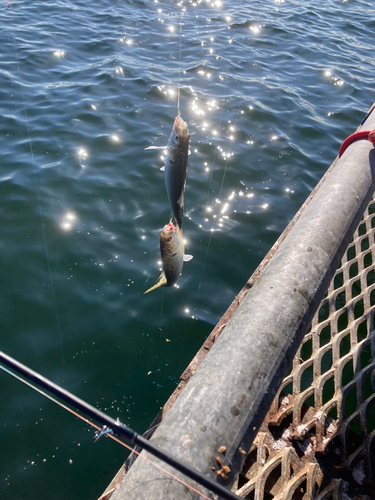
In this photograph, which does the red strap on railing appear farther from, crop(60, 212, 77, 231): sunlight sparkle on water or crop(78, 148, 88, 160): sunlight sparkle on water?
crop(78, 148, 88, 160): sunlight sparkle on water

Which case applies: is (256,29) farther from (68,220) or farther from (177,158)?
(177,158)

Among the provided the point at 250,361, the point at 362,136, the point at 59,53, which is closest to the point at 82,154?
the point at 362,136

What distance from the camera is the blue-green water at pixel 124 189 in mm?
3689

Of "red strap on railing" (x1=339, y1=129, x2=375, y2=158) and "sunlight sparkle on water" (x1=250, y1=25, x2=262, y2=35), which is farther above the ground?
"sunlight sparkle on water" (x1=250, y1=25, x2=262, y2=35)

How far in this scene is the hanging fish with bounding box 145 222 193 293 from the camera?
108 inches

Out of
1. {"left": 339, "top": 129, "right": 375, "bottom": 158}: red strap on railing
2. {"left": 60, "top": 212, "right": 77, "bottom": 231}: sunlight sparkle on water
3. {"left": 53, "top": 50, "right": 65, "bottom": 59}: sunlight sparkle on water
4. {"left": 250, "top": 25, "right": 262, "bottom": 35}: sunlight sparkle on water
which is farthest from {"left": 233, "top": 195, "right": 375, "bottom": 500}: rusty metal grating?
{"left": 250, "top": 25, "right": 262, "bottom": 35}: sunlight sparkle on water

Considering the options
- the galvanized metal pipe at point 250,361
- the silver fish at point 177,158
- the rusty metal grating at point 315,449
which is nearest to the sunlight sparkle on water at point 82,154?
the silver fish at point 177,158

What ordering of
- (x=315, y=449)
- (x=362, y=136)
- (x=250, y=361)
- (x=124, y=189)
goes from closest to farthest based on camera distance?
(x=250, y=361) < (x=315, y=449) < (x=362, y=136) < (x=124, y=189)

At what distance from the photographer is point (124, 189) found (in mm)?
5840

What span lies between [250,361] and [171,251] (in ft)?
3.95

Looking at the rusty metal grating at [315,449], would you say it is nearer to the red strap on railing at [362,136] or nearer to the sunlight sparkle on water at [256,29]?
the red strap on railing at [362,136]

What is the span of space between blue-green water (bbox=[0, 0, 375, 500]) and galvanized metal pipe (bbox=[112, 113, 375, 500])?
205cm

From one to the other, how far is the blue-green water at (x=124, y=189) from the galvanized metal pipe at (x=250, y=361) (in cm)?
205

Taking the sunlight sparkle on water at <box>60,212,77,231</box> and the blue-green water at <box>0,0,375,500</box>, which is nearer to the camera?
the blue-green water at <box>0,0,375,500</box>
